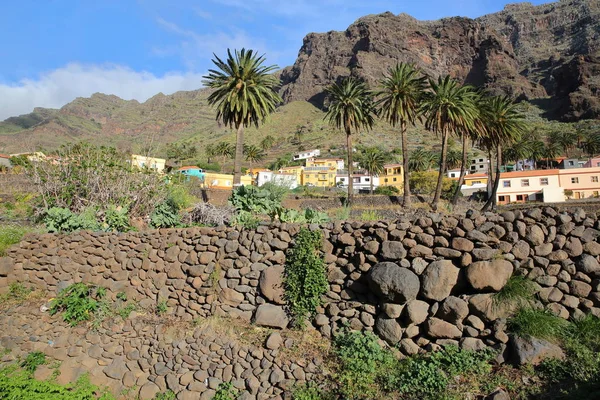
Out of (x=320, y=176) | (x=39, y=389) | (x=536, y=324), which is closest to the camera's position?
(x=536, y=324)

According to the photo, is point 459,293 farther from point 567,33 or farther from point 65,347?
point 567,33

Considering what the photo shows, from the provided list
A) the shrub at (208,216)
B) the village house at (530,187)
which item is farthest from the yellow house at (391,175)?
the shrub at (208,216)

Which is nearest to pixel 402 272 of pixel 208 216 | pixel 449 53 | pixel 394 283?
pixel 394 283

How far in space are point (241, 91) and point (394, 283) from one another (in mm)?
21904

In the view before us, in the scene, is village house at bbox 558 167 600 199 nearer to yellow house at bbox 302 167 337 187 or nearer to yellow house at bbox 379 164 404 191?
yellow house at bbox 379 164 404 191

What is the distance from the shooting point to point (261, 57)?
25531mm

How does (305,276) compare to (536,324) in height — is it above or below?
above

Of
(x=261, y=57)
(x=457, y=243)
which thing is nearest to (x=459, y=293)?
(x=457, y=243)

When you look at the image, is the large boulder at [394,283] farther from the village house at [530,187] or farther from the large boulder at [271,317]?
the village house at [530,187]

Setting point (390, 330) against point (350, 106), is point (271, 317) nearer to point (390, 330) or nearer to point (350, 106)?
point (390, 330)

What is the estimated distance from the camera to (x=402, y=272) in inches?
240

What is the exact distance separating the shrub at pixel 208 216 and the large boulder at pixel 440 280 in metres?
7.30

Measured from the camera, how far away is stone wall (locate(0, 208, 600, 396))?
18.5 feet

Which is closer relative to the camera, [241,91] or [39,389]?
[39,389]
